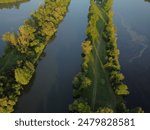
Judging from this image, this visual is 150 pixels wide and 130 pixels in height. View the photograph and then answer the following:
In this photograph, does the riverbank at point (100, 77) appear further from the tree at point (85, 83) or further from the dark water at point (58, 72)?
the dark water at point (58, 72)

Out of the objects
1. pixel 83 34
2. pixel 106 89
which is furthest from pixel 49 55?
pixel 106 89

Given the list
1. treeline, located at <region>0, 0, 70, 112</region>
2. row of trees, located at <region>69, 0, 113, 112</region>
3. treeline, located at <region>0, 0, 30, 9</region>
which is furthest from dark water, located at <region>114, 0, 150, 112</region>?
treeline, located at <region>0, 0, 30, 9</region>

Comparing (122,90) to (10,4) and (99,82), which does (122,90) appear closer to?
(99,82)

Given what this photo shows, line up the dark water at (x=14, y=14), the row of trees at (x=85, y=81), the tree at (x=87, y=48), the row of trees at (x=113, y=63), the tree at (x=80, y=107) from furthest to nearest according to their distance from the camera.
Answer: the dark water at (x=14, y=14), the tree at (x=87, y=48), the row of trees at (x=113, y=63), the row of trees at (x=85, y=81), the tree at (x=80, y=107)

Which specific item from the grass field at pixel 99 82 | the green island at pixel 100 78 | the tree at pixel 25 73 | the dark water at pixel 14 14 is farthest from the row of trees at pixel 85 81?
the dark water at pixel 14 14

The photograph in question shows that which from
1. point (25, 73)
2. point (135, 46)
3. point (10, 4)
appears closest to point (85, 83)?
point (25, 73)

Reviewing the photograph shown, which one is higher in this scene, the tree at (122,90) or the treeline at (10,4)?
the treeline at (10,4)
